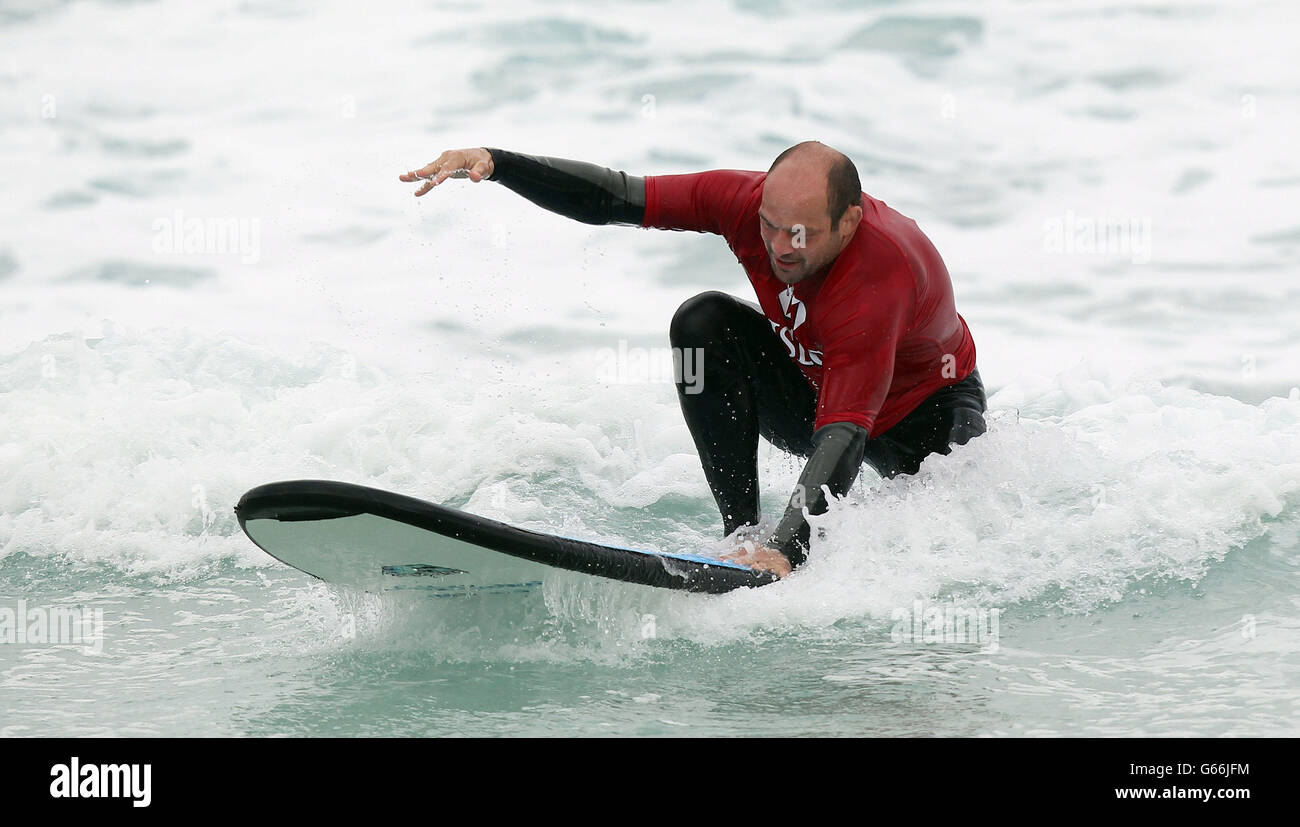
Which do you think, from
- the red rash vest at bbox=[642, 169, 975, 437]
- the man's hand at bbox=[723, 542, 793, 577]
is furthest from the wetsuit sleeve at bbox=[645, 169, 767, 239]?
the man's hand at bbox=[723, 542, 793, 577]

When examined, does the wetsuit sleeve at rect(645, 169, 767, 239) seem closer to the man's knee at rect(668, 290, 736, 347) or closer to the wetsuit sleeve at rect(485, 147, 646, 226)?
the wetsuit sleeve at rect(485, 147, 646, 226)

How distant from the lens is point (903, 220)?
373 cm

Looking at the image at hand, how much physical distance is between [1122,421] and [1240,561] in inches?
103

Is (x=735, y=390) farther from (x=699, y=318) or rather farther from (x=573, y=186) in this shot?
(x=573, y=186)

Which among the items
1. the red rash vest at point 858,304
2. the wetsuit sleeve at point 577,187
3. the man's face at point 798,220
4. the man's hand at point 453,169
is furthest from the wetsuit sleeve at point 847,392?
the man's hand at point 453,169

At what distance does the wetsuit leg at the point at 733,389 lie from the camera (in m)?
3.94

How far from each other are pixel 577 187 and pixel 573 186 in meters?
0.01

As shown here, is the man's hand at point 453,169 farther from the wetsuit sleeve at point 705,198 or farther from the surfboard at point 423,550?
the surfboard at point 423,550

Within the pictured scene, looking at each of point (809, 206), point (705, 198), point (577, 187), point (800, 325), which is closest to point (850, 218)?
point (809, 206)

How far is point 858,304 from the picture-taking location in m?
3.40

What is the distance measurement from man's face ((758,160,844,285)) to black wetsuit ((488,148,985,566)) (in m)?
0.53

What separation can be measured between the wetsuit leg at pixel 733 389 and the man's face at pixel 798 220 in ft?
1.70

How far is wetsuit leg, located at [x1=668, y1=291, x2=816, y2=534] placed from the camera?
3936mm
